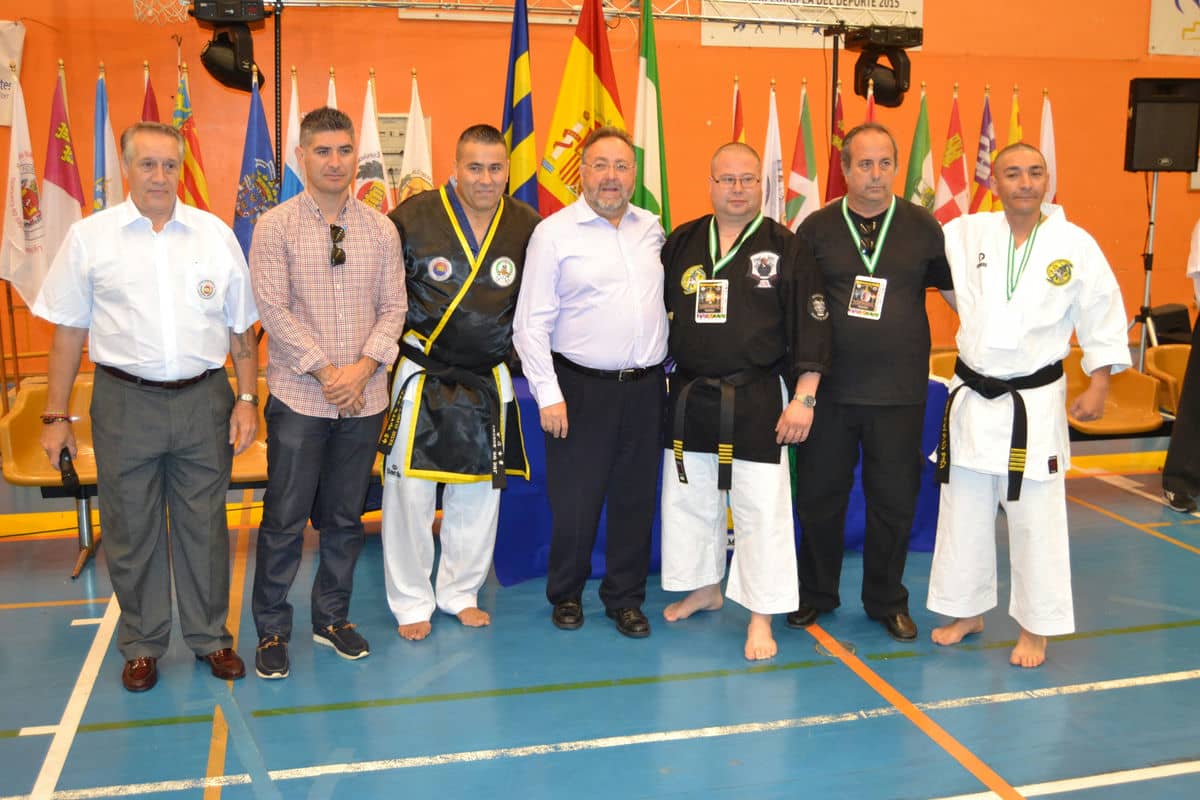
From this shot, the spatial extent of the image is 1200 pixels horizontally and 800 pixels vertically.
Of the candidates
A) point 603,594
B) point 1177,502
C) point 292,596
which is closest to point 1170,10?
point 1177,502

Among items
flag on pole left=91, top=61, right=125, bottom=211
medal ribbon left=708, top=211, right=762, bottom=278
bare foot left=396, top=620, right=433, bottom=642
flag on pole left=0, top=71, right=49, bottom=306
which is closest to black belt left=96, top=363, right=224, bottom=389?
bare foot left=396, top=620, right=433, bottom=642

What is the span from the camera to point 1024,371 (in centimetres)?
340

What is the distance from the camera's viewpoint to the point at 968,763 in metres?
2.91

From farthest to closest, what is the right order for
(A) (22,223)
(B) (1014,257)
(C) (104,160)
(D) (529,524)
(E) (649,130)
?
(A) (22,223), (C) (104,160), (E) (649,130), (D) (529,524), (B) (1014,257)

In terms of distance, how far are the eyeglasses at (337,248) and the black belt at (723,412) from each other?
126cm

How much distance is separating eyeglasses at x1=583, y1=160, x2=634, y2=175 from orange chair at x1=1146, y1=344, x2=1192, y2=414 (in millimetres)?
4323

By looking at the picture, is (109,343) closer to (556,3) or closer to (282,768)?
(282,768)

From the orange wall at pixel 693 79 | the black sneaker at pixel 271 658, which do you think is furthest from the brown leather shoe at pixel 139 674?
the orange wall at pixel 693 79

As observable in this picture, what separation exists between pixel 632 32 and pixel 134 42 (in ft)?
13.2

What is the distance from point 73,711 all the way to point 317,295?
4.97ft

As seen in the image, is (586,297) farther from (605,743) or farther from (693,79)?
(693,79)

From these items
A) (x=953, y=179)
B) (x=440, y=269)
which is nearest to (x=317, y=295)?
(x=440, y=269)

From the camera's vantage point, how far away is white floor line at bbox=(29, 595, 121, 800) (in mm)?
2801

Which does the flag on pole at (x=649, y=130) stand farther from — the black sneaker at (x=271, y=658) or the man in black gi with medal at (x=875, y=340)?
the black sneaker at (x=271, y=658)
